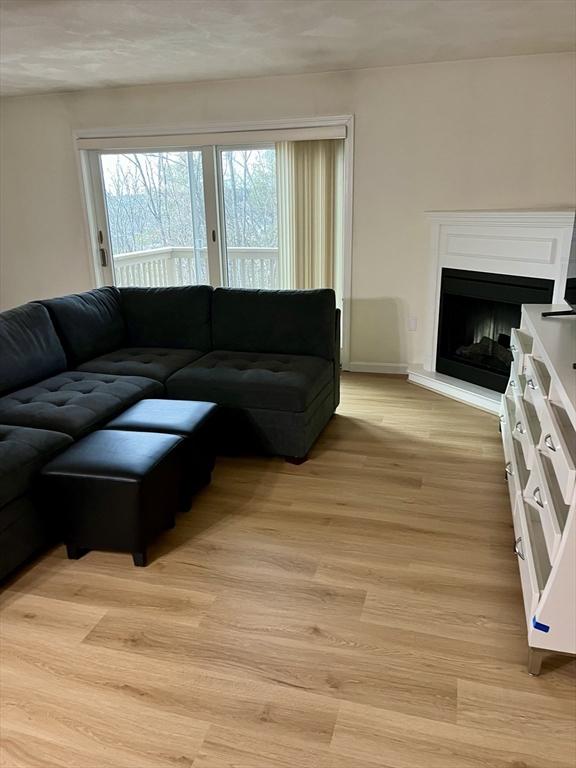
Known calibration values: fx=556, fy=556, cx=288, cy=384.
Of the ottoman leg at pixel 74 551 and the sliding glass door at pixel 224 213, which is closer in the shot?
the ottoman leg at pixel 74 551

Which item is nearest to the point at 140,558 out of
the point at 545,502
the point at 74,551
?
the point at 74,551

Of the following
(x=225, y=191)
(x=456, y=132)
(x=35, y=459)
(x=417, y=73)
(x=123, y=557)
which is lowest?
(x=123, y=557)

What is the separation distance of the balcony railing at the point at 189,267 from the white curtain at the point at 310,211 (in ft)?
0.52

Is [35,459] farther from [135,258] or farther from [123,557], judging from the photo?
[135,258]

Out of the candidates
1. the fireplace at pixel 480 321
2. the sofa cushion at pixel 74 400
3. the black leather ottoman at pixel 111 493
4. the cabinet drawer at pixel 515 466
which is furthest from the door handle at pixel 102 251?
the cabinet drawer at pixel 515 466

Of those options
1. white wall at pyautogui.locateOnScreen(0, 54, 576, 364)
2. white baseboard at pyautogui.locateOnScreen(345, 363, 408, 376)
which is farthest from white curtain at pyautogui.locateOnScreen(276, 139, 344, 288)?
white baseboard at pyautogui.locateOnScreen(345, 363, 408, 376)

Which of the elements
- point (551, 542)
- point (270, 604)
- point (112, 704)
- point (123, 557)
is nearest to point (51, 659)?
point (112, 704)

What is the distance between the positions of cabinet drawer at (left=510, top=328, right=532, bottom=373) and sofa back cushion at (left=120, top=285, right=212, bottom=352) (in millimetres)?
1890

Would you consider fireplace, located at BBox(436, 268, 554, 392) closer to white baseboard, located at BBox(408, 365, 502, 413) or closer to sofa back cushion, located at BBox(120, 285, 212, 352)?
white baseboard, located at BBox(408, 365, 502, 413)

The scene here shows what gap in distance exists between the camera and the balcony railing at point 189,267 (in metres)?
5.01

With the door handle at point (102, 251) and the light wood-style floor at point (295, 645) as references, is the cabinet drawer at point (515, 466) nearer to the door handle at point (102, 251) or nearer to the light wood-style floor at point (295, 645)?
the light wood-style floor at point (295, 645)

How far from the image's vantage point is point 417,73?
13.1 ft

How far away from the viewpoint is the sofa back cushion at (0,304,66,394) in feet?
9.68

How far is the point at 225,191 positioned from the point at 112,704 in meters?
4.15
